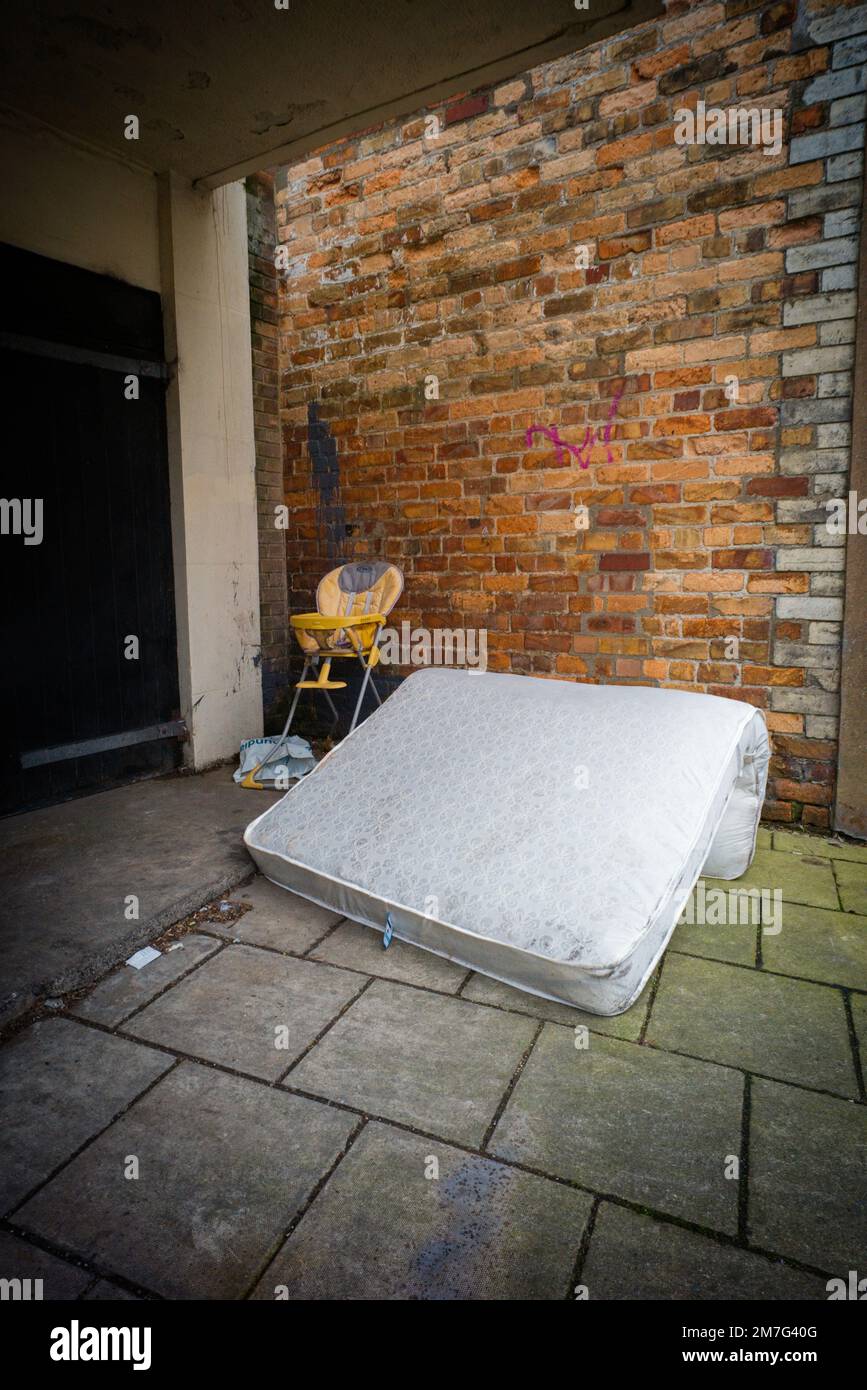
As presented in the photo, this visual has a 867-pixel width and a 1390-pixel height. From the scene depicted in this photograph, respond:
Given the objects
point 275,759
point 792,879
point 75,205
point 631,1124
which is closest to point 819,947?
point 792,879

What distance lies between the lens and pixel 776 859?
270cm

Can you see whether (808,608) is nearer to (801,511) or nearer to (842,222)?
(801,511)

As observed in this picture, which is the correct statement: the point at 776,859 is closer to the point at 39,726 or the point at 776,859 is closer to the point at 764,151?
the point at 764,151

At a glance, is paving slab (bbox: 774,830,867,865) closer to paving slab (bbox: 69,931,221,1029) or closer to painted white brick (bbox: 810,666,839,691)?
painted white brick (bbox: 810,666,839,691)

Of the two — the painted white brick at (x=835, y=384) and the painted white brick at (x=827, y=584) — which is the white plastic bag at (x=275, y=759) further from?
the painted white brick at (x=835, y=384)

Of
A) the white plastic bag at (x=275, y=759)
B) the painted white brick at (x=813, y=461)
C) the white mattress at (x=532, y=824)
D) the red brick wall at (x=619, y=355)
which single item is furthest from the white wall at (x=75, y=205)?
the painted white brick at (x=813, y=461)

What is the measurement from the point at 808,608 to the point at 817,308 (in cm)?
111

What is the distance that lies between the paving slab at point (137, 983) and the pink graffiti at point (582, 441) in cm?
252

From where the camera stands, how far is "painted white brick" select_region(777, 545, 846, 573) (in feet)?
9.12

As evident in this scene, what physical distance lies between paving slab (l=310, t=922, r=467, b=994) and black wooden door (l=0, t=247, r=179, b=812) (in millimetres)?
1799

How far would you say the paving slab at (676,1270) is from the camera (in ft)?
3.51

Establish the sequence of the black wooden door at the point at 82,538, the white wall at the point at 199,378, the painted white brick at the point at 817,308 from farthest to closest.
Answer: the white wall at the point at 199,378, the black wooden door at the point at 82,538, the painted white brick at the point at 817,308

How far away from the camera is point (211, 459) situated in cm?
371
